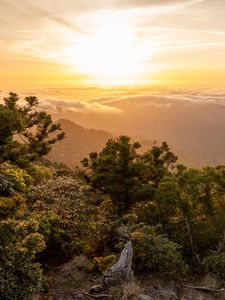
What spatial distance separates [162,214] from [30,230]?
1101 centimetres

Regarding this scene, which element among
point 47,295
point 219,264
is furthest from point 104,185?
point 47,295

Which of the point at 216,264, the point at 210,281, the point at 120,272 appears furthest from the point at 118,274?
the point at 216,264

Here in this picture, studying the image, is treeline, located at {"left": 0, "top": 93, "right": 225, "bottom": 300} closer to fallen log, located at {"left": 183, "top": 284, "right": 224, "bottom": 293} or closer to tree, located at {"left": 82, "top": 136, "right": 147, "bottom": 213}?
tree, located at {"left": 82, "top": 136, "right": 147, "bottom": 213}

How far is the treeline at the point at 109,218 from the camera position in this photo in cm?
1787

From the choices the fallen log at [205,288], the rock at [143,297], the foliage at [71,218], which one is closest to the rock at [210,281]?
the fallen log at [205,288]

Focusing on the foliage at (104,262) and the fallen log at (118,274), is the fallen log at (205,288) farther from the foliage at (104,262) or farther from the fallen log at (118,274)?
the foliage at (104,262)

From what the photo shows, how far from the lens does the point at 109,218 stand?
29250mm

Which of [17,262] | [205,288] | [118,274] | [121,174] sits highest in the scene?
[121,174]

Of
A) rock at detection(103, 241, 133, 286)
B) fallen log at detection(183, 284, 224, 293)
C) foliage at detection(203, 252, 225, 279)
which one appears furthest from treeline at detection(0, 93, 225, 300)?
rock at detection(103, 241, 133, 286)

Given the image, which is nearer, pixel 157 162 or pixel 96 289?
pixel 96 289

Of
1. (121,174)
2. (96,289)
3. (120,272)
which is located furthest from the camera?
(121,174)

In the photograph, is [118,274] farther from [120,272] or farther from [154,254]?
[154,254]

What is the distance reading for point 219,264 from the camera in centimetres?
2452

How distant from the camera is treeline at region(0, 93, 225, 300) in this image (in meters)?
17.9
